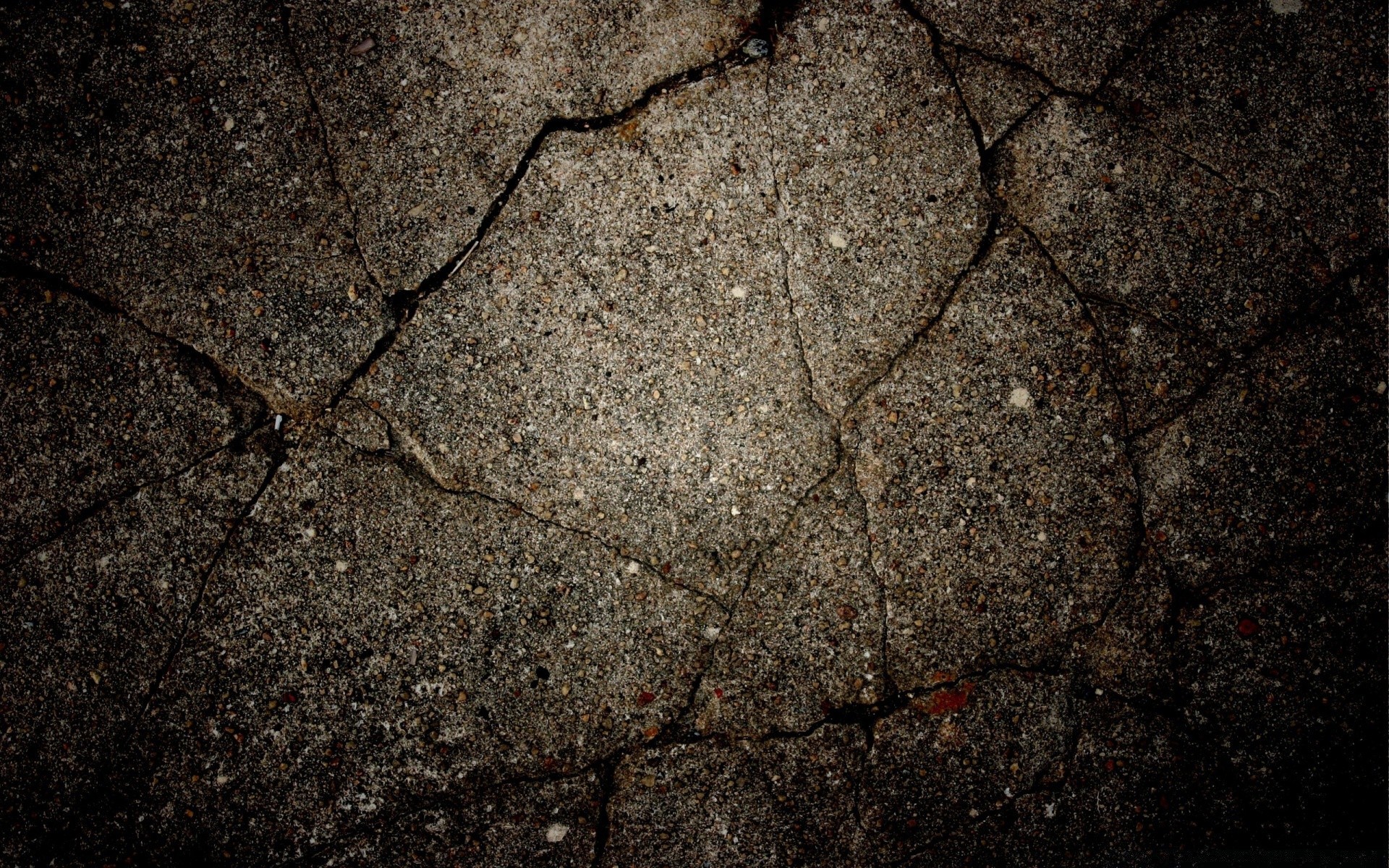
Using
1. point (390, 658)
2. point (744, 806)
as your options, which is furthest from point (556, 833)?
point (390, 658)

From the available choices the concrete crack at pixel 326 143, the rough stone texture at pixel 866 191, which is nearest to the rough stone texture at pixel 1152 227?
the rough stone texture at pixel 866 191

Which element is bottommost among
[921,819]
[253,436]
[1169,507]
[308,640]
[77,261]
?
[921,819]

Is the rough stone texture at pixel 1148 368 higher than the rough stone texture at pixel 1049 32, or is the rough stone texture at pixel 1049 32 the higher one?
the rough stone texture at pixel 1049 32

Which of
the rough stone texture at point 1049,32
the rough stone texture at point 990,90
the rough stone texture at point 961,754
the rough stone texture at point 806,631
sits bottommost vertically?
the rough stone texture at point 961,754

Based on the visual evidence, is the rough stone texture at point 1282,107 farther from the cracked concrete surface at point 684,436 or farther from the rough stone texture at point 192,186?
the rough stone texture at point 192,186

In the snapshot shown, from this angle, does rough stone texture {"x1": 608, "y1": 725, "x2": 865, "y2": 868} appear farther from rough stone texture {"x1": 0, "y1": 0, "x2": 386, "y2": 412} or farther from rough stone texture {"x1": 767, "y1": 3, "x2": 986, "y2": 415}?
rough stone texture {"x1": 0, "y1": 0, "x2": 386, "y2": 412}

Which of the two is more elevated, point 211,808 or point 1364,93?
point 1364,93

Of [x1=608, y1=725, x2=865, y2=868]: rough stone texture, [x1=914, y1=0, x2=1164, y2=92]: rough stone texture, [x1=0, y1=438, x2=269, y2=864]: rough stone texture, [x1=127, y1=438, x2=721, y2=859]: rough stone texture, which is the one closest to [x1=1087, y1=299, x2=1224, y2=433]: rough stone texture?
[x1=914, y1=0, x2=1164, y2=92]: rough stone texture

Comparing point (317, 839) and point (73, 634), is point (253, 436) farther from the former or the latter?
point (317, 839)

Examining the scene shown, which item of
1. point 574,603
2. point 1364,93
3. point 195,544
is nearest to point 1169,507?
point 1364,93
